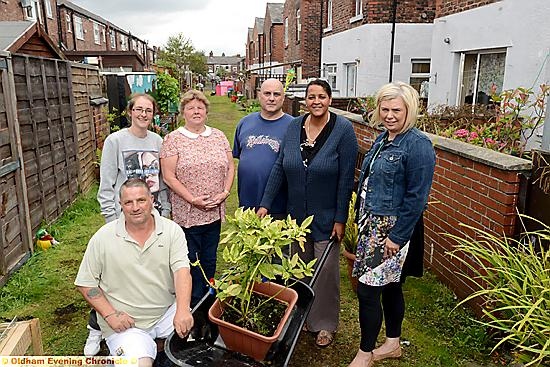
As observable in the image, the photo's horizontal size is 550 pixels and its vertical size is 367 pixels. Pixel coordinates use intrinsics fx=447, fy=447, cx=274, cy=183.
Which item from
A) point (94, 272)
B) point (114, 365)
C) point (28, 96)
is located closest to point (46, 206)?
point (28, 96)

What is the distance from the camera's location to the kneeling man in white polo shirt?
2406 millimetres

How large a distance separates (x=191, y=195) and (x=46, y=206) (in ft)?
9.89

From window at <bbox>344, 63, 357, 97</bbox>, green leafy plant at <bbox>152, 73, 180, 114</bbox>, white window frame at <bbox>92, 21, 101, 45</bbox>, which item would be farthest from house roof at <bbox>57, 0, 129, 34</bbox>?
window at <bbox>344, 63, 357, 97</bbox>

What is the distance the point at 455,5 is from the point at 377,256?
6840 millimetres

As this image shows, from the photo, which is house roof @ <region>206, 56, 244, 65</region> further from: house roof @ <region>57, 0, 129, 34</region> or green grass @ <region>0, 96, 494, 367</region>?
green grass @ <region>0, 96, 494, 367</region>

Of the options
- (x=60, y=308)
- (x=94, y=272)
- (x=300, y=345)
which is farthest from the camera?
(x=60, y=308)

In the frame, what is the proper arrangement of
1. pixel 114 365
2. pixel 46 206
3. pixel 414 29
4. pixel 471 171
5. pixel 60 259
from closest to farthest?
pixel 114 365
pixel 471 171
pixel 60 259
pixel 46 206
pixel 414 29

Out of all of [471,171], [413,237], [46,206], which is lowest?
[46,206]

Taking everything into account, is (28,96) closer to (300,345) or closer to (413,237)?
(300,345)

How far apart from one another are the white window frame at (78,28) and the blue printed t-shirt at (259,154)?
26.0 m

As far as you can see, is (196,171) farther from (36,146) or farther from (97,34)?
(97,34)

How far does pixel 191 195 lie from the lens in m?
3.31

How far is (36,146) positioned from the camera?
16.7ft

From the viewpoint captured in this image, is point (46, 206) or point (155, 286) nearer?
point (155, 286)
